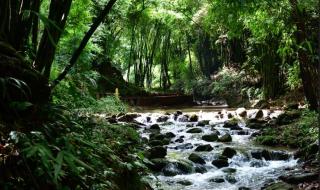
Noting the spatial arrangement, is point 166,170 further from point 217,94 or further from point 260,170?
point 217,94

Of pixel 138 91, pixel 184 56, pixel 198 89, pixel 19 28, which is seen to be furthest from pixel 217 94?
pixel 19 28

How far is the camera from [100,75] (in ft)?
11.1

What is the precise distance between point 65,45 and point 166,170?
296cm

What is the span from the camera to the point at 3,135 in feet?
6.85

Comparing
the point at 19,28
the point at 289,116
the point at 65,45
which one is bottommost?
the point at 289,116

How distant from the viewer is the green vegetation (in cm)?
204

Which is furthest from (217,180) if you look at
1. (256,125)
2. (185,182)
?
(256,125)

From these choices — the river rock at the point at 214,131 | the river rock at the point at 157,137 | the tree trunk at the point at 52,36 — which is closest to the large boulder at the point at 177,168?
the river rock at the point at 157,137

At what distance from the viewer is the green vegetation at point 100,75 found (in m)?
2.04

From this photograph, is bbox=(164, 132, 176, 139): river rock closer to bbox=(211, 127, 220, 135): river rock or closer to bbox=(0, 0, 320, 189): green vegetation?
bbox=(211, 127, 220, 135): river rock

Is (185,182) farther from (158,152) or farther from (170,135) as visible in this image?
(170,135)

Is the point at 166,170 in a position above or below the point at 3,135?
below

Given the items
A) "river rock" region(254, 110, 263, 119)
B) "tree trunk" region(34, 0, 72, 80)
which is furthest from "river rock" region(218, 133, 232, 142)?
"tree trunk" region(34, 0, 72, 80)

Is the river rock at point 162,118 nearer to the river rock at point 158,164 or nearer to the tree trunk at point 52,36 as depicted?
the river rock at point 158,164
